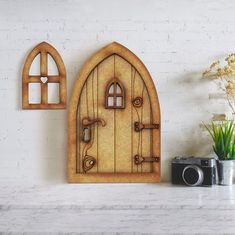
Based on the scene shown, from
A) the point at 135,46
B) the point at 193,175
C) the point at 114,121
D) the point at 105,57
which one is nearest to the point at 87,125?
the point at 114,121

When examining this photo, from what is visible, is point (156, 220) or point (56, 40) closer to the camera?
point (156, 220)

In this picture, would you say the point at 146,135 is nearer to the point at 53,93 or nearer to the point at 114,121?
the point at 114,121

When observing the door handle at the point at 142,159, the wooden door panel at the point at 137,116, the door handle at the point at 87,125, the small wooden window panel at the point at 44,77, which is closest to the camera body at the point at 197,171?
the door handle at the point at 142,159

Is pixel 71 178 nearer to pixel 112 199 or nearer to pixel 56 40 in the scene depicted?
pixel 112 199

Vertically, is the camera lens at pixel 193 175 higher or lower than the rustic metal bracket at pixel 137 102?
lower

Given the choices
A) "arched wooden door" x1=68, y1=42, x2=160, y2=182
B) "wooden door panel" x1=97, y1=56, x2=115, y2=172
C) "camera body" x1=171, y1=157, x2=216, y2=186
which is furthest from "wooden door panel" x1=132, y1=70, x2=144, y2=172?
"camera body" x1=171, y1=157, x2=216, y2=186

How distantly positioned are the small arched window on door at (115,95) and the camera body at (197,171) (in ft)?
1.44

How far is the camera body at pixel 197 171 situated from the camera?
6.61ft

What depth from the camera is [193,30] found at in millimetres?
2176

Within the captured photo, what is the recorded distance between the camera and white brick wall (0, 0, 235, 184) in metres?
2.17

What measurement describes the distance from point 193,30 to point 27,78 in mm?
949

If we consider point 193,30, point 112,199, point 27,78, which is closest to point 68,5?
point 27,78

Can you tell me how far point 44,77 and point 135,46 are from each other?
527 millimetres

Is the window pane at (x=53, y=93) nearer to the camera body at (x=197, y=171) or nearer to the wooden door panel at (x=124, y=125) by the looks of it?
the wooden door panel at (x=124, y=125)
